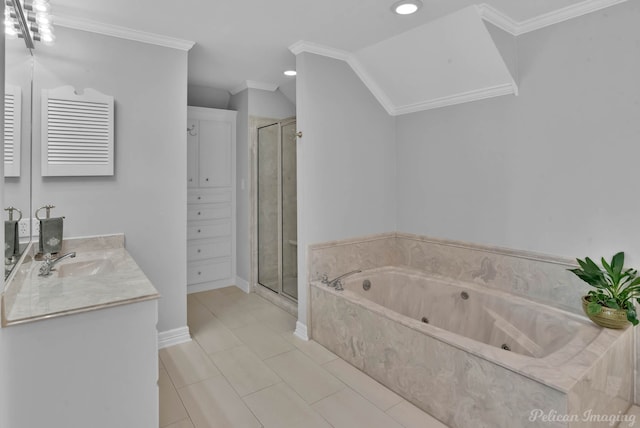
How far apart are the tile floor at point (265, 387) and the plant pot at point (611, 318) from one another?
1062 millimetres

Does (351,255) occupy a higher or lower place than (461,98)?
lower

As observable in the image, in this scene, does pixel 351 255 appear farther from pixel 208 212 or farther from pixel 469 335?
pixel 208 212

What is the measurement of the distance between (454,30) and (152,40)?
2.23 meters

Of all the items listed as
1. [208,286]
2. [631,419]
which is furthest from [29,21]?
[631,419]

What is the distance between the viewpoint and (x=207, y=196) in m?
4.22

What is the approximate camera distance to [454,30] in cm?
246

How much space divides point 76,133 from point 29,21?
0.70 metres

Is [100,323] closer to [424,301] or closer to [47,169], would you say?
[47,169]

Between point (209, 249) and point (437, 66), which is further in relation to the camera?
point (209, 249)

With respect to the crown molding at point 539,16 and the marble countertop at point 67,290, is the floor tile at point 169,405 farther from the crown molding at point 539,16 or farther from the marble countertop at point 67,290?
the crown molding at point 539,16

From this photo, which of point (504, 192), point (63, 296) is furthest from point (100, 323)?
point (504, 192)

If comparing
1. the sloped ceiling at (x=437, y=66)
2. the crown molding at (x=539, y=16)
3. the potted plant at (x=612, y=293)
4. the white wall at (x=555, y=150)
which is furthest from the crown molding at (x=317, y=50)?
the potted plant at (x=612, y=293)

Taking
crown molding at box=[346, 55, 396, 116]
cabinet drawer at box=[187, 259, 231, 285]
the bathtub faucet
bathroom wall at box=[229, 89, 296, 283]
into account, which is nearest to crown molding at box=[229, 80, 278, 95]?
bathroom wall at box=[229, 89, 296, 283]

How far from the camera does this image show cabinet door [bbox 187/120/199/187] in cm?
404
